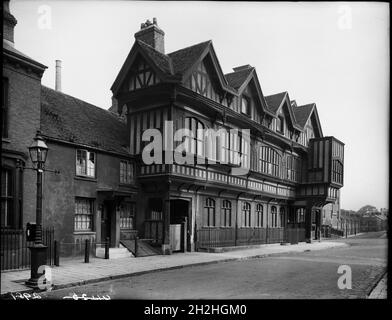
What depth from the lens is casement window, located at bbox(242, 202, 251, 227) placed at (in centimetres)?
2539

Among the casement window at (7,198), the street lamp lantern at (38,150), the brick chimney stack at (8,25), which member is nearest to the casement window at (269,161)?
the casement window at (7,198)

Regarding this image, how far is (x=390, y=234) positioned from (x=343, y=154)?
90.3 ft

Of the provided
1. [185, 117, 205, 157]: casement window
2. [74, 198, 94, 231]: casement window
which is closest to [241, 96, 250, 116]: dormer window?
[185, 117, 205, 157]: casement window

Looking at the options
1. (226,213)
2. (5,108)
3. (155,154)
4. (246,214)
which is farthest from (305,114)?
(5,108)

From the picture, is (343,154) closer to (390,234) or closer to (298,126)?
(298,126)

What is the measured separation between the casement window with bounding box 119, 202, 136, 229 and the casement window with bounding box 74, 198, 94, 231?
65.6 inches

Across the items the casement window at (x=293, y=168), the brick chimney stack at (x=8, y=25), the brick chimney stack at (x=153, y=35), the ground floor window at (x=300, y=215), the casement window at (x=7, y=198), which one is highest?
the brick chimney stack at (x=153, y=35)

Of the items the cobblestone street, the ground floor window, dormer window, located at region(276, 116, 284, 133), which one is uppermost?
dormer window, located at region(276, 116, 284, 133)

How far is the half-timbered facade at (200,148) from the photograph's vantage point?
19.2 m

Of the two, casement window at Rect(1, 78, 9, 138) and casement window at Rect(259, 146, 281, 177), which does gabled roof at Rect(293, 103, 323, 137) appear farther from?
casement window at Rect(1, 78, 9, 138)

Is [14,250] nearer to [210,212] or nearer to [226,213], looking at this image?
[210,212]

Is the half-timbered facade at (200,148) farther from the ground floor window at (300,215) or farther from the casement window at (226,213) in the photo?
the ground floor window at (300,215)

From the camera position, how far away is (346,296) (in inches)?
388

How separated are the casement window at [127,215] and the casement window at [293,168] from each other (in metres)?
15.6
